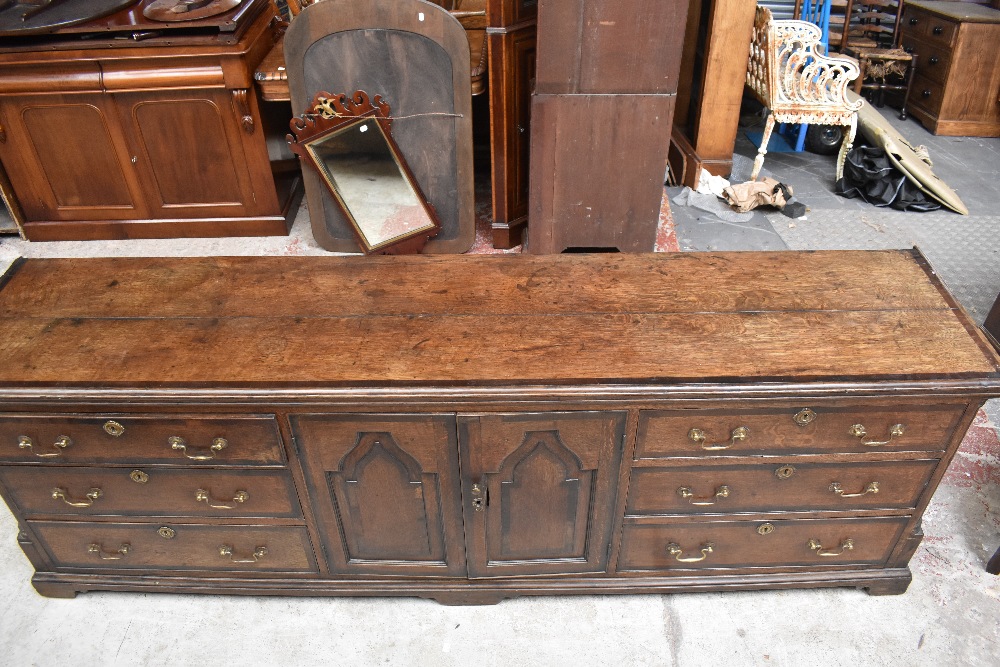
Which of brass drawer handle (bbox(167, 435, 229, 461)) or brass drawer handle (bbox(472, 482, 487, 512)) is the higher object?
brass drawer handle (bbox(167, 435, 229, 461))

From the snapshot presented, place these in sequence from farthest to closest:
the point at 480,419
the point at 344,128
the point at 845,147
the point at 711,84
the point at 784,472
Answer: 1. the point at 845,147
2. the point at 711,84
3. the point at 344,128
4. the point at 784,472
5. the point at 480,419

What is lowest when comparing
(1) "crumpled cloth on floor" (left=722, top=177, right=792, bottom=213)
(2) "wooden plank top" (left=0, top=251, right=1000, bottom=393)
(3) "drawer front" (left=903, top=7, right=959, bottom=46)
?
(1) "crumpled cloth on floor" (left=722, top=177, right=792, bottom=213)

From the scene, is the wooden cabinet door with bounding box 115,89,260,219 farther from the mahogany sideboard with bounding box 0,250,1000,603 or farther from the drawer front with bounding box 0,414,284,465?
the drawer front with bounding box 0,414,284,465

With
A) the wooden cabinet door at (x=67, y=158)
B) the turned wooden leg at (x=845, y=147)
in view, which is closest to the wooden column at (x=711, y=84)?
the turned wooden leg at (x=845, y=147)

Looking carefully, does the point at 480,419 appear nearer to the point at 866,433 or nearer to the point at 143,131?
the point at 866,433

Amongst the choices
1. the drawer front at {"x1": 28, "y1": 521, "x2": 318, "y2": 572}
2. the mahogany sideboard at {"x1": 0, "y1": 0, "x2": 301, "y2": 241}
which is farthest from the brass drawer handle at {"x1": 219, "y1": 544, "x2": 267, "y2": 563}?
the mahogany sideboard at {"x1": 0, "y1": 0, "x2": 301, "y2": 241}

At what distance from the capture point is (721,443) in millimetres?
1940

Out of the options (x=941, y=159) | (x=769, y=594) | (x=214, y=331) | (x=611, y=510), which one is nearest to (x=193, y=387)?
(x=214, y=331)

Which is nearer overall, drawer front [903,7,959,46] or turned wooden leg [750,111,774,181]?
turned wooden leg [750,111,774,181]

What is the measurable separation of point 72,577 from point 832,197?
14.6ft

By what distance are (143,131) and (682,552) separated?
10.9ft

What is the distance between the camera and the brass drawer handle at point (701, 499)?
6.65 ft

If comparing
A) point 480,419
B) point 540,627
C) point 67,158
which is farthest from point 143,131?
point 540,627

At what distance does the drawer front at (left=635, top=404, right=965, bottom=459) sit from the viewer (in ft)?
6.21
